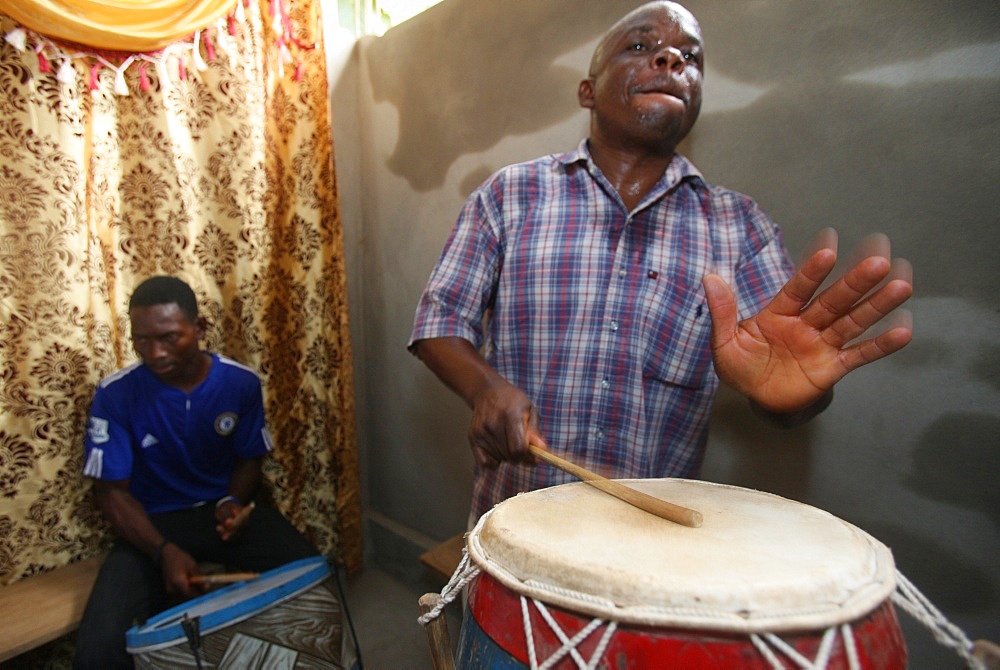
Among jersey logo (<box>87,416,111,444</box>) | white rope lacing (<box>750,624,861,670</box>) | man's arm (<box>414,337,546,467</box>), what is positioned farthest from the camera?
jersey logo (<box>87,416,111,444</box>)

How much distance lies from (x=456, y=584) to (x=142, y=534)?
132 cm

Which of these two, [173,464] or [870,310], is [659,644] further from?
[173,464]

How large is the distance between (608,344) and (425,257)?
1237 millimetres

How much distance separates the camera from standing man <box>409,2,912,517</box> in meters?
1.16

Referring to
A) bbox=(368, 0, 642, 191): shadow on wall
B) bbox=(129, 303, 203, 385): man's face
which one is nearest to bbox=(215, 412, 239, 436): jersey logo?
bbox=(129, 303, 203, 385): man's face

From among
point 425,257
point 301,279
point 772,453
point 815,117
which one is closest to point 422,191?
point 425,257

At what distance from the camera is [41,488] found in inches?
63.9

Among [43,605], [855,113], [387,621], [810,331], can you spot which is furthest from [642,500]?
[387,621]

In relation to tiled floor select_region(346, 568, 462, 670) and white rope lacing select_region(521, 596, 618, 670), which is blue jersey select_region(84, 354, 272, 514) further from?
white rope lacing select_region(521, 596, 618, 670)

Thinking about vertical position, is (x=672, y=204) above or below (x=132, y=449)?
above

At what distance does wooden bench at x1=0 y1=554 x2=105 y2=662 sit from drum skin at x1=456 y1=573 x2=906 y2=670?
4.69ft

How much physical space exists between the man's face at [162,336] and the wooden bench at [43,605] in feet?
2.10

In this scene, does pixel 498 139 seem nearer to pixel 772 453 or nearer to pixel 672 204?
pixel 672 204

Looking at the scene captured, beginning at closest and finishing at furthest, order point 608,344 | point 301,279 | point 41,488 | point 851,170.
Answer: point 608,344
point 851,170
point 41,488
point 301,279
